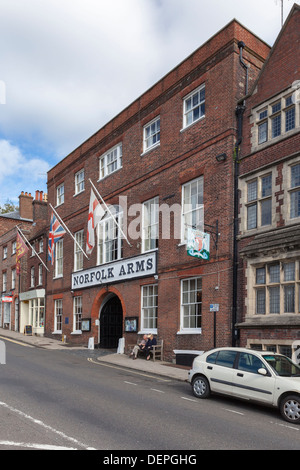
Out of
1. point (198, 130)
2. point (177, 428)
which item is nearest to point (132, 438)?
point (177, 428)

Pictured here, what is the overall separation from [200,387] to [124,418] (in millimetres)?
3595

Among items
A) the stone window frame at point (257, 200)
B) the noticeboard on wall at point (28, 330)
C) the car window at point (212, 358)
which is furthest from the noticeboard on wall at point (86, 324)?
the car window at point (212, 358)

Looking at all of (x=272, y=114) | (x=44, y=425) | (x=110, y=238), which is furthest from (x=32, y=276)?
(x=44, y=425)

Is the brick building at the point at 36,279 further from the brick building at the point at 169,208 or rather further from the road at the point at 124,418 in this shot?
the road at the point at 124,418

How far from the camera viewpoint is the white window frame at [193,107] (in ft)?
62.7

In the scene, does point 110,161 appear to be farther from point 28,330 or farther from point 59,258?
point 28,330

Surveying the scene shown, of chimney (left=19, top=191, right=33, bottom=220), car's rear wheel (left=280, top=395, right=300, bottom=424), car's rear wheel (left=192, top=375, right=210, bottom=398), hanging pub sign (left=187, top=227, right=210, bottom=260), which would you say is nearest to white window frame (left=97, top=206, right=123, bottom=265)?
hanging pub sign (left=187, top=227, right=210, bottom=260)

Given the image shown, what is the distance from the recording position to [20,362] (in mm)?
17297

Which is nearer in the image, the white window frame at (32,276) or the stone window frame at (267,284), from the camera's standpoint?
the stone window frame at (267,284)

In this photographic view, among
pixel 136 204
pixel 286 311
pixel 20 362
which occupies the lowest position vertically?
pixel 20 362

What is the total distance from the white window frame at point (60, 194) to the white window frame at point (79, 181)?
7.02 feet

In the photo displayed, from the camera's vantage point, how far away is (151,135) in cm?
2220

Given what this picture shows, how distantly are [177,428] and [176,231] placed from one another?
11.7m
